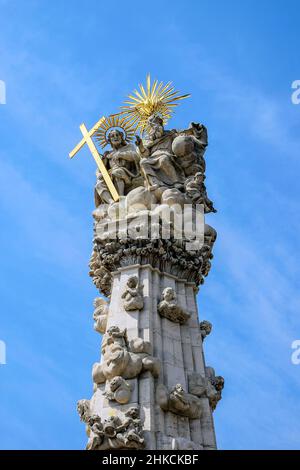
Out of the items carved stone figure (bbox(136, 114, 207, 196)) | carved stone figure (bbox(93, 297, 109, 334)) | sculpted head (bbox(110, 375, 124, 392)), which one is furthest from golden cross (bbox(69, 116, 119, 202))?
sculpted head (bbox(110, 375, 124, 392))

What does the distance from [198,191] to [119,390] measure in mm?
7130

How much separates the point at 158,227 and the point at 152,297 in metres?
2.06

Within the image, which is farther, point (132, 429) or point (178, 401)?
point (178, 401)

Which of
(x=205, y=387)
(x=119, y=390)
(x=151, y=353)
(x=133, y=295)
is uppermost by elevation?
(x=133, y=295)

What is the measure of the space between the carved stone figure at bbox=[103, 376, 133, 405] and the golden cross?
682cm

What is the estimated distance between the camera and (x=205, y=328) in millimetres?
17438

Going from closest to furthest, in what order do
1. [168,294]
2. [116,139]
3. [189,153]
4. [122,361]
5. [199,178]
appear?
[122,361] < [168,294] < [199,178] < [189,153] < [116,139]

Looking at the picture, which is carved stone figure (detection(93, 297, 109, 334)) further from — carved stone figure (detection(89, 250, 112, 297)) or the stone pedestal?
carved stone figure (detection(89, 250, 112, 297))

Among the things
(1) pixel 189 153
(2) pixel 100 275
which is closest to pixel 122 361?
(2) pixel 100 275

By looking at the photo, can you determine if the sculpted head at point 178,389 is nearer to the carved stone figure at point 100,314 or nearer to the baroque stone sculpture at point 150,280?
the baroque stone sculpture at point 150,280

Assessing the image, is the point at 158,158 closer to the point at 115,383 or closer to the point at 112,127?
the point at 112,127

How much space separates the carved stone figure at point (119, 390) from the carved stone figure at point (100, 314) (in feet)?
11.7

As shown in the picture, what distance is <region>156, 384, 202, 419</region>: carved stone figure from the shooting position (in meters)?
13.9
